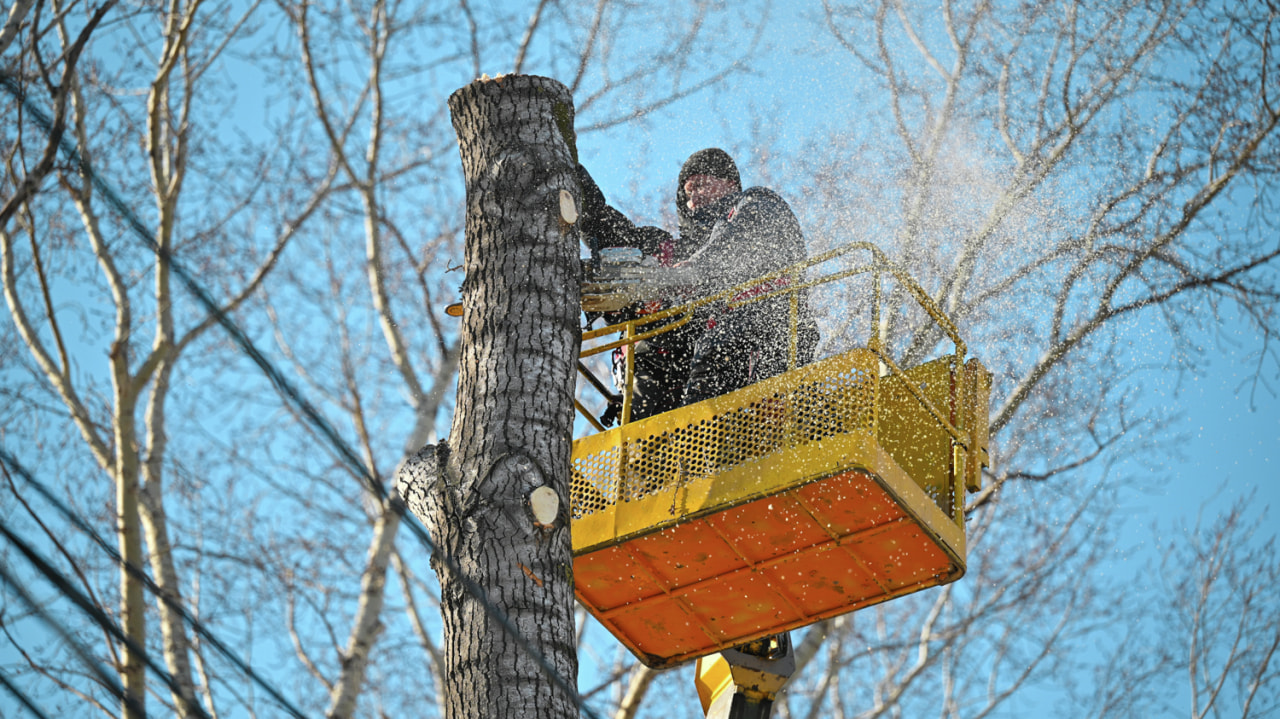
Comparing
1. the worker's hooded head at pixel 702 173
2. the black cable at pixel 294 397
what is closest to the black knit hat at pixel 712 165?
the worker's hooded head at pixel 702 173

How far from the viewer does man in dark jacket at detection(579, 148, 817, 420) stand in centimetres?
624

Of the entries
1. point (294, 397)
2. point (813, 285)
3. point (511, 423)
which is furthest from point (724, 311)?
point (294, 397)

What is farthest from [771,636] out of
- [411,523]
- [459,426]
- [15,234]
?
[15,234]

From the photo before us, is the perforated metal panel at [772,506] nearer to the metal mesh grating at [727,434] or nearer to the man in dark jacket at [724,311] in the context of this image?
the metal mesh grating at [727,434]

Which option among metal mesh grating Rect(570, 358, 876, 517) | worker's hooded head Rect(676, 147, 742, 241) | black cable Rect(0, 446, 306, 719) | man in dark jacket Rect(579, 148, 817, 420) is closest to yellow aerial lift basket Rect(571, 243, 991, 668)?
metal mesh grating Rect(570, 358, 876, 517)

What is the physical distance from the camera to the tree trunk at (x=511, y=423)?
14.1 feet

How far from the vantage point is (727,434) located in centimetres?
578

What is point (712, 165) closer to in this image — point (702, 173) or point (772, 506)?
point (702, 173)

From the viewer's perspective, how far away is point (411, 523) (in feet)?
12.7

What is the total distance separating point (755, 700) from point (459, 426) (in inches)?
122

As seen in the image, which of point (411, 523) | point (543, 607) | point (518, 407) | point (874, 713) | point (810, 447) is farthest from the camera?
point (874, 713)

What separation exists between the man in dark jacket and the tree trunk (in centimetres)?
104

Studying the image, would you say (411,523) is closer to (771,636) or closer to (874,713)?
(771,636)

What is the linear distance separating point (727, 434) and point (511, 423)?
1271 millimetres
